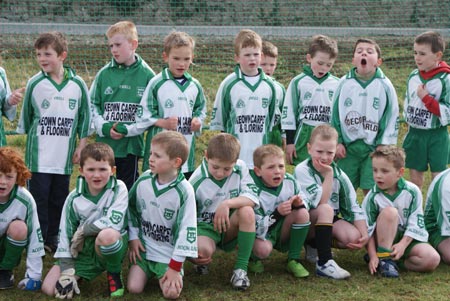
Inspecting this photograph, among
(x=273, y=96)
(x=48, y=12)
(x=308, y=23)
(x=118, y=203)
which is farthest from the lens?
(x=308, y=23)

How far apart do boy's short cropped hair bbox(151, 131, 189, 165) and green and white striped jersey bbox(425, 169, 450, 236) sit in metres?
1.87

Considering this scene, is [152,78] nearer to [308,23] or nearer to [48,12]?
[48,12]

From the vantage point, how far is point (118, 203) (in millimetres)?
4652

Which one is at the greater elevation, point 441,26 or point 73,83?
point 441,26

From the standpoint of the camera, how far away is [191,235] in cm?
460

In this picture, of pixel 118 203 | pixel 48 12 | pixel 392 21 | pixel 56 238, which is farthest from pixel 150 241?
pixel 392 21

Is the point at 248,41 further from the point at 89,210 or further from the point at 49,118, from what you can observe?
the point at 89,210

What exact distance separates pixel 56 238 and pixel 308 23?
26.2ft

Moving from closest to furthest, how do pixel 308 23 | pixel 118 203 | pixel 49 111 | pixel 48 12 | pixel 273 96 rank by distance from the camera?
pixel 118 203 < pixel 49 111 < pixel 273 96 < pixel 48 12 < pixel 308 23

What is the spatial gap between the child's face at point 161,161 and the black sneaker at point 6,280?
1156 mm

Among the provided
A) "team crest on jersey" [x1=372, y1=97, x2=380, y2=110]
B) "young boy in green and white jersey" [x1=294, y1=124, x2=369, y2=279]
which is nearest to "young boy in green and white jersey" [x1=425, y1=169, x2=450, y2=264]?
"young boy in green and white jersey" [x1=294, y1=124, x2=369, y2=279]

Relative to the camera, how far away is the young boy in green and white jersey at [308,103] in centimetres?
604

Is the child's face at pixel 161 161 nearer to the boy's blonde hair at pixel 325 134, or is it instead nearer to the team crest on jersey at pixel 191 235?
the team crest on jersey at pixel 191 235

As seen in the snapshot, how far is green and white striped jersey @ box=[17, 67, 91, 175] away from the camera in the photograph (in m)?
5.39
